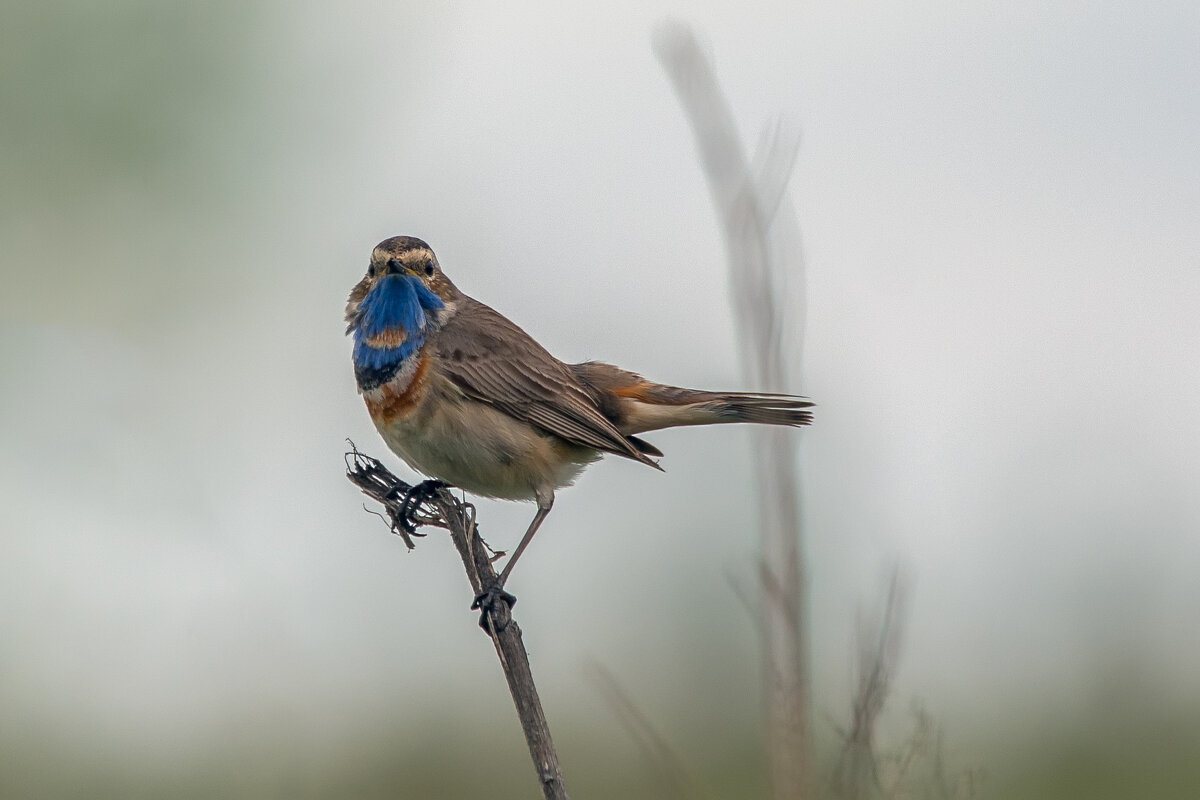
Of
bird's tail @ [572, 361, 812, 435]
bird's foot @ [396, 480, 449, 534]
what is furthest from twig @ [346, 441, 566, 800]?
bird's tail @ [572, 361, 812, 435]

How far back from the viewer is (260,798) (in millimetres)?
8773

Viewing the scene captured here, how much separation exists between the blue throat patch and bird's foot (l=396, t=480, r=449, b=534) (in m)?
0.58

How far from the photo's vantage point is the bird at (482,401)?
6.54m

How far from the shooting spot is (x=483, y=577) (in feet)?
17.5

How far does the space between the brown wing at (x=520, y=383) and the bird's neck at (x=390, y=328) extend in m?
0.13

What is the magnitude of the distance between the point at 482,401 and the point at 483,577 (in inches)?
58.6

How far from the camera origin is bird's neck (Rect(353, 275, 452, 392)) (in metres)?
6.67

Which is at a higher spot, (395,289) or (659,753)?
(395,289)

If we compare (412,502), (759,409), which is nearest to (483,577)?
(412,502)

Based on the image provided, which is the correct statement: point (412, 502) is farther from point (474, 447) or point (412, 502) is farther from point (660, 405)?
point (660, 405)

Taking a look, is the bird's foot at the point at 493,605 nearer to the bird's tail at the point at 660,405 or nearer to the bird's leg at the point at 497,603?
the bird's leg at the point at 497,603

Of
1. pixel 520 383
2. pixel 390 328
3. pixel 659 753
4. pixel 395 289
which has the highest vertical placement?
pixel 395 289

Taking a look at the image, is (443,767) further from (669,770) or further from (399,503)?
(669,770)

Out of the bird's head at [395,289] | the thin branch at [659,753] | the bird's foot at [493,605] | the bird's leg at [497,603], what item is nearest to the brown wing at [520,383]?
the bird's head at [395,289]
